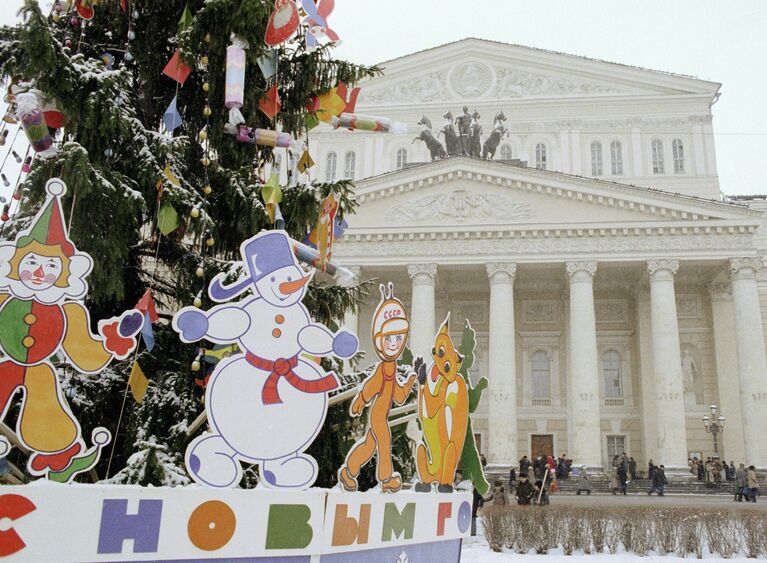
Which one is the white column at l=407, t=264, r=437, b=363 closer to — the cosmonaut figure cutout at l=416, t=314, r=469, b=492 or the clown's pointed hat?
the cosmonaut figure cutout at l=416, t=314, r=469, b=492

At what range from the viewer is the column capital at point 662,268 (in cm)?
3086

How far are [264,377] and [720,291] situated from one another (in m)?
33.2

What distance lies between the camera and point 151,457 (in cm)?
611

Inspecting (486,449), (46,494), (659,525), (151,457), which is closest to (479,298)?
(486,449)

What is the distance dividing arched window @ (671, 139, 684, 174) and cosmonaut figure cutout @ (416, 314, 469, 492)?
124 ft

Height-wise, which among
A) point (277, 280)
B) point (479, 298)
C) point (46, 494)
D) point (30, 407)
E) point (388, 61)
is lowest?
point (46, 494)

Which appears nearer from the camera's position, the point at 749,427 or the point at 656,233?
the point at 749,427

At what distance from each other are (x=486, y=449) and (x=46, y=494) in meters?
32.5

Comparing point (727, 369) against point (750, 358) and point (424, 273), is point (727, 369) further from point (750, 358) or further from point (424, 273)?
point (424, 273)

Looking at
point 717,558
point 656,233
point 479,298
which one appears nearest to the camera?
point 717,558

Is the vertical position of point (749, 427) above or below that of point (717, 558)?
above

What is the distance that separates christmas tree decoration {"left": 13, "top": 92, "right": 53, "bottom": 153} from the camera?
6254 millimetres

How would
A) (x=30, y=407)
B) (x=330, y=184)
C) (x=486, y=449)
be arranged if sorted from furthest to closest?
(x=486, y=449) < (x=330, y=184) < (x=30, y=407)

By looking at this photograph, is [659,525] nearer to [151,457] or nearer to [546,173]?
[151,457]
